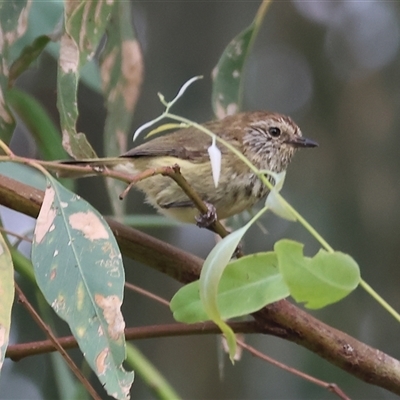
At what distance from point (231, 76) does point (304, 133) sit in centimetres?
211

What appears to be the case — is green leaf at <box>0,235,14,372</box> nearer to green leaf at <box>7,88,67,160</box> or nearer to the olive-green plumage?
green leaf at <box>7,88,67,160</box>

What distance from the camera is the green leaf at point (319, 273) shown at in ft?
2.74

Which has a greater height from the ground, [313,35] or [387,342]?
[313,35]

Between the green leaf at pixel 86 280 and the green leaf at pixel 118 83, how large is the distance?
574 millimetres

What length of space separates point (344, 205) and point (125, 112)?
6.94ft

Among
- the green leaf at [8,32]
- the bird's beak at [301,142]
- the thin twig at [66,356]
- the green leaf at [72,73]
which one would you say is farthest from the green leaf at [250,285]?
the bird's beak at [301,142]

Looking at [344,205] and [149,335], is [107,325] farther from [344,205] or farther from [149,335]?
[344,205]

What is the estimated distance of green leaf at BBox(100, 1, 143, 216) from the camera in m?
1.61

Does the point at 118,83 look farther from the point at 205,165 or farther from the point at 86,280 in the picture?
the point at 86,280

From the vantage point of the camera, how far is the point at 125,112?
5.31 feet

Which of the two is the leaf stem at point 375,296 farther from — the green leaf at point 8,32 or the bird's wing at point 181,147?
the bird's wing at point 181,147

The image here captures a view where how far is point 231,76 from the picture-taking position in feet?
5.67

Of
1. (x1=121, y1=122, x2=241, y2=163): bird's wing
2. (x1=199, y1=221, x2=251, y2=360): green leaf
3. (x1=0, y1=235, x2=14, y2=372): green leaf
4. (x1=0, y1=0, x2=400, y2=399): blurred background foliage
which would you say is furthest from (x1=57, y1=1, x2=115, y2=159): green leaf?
(x1=0, y1=0, x2=400, y2=399): blurred background foliage

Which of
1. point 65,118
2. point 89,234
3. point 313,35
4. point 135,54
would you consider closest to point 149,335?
point 89,234
